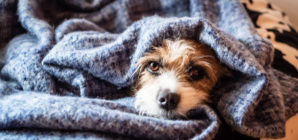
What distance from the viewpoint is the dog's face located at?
1212 mm

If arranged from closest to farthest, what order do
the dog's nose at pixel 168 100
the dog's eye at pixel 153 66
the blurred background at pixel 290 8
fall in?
the dog's nose at pixel 168 100
the dog's eye at pixel 153 66
the blurred background at pixel 290 8

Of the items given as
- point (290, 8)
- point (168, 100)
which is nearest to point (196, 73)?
point (168, 100)

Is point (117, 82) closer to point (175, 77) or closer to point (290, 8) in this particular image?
point (175, 77)

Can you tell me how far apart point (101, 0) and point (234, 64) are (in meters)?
1.55

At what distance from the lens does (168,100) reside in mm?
1190

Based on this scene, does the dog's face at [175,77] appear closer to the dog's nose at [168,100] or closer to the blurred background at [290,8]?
the dog's nose at [168,100]

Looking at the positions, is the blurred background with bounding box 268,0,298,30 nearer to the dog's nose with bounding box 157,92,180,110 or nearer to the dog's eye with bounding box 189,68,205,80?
the dog's eye with bounding box 189,68,205,80

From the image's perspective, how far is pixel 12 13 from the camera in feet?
6.16

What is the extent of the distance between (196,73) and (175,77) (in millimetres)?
188

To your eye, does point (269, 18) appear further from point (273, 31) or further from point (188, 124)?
point (188, 124)

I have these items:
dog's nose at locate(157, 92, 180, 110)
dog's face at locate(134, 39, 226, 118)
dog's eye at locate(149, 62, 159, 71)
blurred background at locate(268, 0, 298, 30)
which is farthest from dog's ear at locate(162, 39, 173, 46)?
blurred background at locate(268, 0, 298, 30)

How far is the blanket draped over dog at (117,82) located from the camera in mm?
944

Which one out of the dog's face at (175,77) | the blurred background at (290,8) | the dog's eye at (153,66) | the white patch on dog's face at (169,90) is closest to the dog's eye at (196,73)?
the dog's face at (175,77)

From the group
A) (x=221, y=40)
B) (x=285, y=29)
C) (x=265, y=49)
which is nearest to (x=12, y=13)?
(x=221, y=40)
